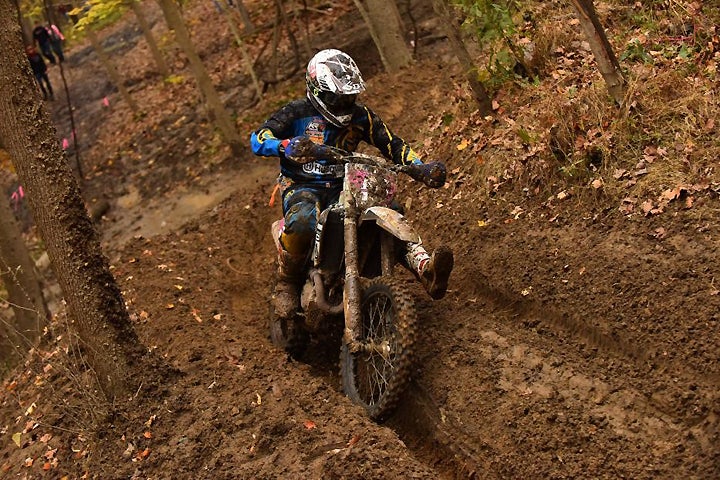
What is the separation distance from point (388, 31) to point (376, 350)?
8.67m

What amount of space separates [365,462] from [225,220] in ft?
22.9

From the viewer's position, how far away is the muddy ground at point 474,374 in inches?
195

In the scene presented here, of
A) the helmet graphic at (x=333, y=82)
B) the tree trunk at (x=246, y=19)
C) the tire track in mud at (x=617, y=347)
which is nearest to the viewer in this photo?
the tire track in mud at (x=617, y=347)

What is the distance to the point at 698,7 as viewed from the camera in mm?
8141

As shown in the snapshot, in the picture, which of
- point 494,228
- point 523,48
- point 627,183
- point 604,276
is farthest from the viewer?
point 523,48

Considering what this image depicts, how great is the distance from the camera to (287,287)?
23.5ft

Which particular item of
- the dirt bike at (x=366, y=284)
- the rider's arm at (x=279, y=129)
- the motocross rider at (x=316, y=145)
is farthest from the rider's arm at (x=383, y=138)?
the rider's arm at (x=279, y=129)

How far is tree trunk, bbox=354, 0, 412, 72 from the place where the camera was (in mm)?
12984

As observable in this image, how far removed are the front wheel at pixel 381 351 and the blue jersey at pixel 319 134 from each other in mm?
1324

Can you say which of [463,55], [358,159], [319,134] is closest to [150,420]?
[358,159]

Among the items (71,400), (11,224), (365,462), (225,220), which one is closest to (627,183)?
(365,462)

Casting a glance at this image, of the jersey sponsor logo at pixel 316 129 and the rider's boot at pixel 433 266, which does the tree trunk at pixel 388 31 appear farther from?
the rider's boot at pixel 433 266

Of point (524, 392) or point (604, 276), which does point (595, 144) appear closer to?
point (604, 276)

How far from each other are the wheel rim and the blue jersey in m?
1.39
